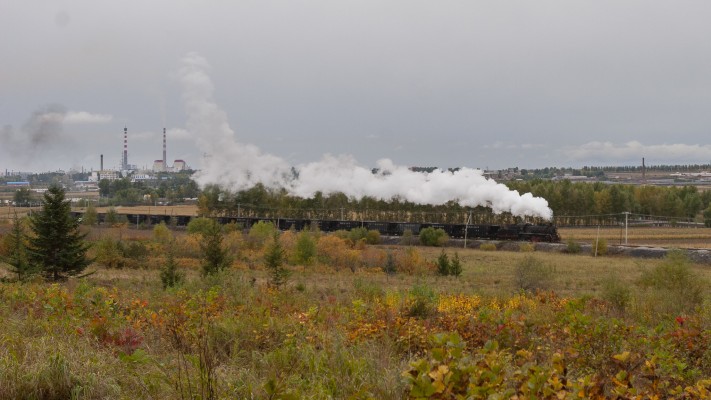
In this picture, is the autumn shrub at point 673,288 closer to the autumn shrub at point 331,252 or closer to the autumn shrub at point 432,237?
the autumn shrub at point 331,252

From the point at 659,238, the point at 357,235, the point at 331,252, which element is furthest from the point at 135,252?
the point at 659,238

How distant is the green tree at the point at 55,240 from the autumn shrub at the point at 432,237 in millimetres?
46169

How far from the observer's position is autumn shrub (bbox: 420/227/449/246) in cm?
6806

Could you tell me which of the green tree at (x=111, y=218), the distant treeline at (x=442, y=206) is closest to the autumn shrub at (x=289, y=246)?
the distant treeline at (x=442, y=206)

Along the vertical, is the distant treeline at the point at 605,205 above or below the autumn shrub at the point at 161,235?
above

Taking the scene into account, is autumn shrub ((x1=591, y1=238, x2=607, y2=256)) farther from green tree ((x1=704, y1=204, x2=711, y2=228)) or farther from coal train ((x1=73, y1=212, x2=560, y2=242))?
green tree ((x1=704, y1=204, x2=711, y2=228))

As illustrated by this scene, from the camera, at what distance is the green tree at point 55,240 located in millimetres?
26953

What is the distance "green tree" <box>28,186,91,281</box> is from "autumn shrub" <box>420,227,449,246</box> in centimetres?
4617

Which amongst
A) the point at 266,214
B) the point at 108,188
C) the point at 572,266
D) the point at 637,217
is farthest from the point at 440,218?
the point at 108,188

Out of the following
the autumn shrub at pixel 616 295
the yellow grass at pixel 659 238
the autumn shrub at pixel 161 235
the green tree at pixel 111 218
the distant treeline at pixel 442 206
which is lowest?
the yellow grass at pixel 659 238

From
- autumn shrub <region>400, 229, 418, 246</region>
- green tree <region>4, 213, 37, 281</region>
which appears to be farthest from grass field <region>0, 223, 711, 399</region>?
autumn shrub <region>400, 229, 418, 246</region>

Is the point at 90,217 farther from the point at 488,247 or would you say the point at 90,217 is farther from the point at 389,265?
the point at 488,247

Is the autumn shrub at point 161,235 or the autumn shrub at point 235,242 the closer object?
the autumn shrub at point 235,242

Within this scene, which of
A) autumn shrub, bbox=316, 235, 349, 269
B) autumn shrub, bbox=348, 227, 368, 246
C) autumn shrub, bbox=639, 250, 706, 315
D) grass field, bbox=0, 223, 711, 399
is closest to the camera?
grass field, bbox=0, 223, 711, 399
